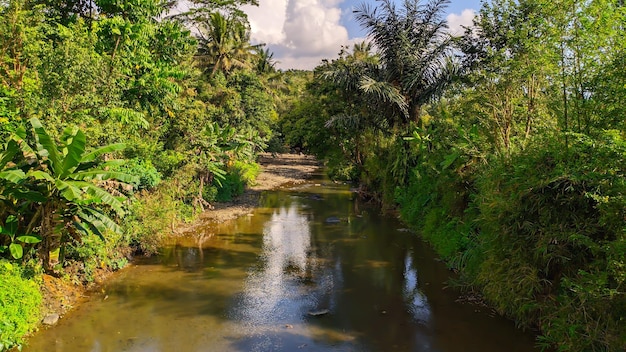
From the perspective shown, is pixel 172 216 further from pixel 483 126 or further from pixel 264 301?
pixel 483 126

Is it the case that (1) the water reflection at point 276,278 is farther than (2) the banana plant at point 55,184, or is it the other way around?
(1) the water reflection at point 276,278

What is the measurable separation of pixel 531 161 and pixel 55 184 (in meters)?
9.09

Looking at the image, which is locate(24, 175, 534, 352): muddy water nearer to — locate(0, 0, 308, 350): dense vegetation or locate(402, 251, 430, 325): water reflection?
locate(402, 251, 430, 325): water reflection

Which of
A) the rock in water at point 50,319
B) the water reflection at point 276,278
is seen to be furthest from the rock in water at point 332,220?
the rock in water at point 50,319

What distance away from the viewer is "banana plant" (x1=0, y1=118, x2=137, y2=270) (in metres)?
7.81

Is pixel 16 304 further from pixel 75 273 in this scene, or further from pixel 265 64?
pixel 265 64

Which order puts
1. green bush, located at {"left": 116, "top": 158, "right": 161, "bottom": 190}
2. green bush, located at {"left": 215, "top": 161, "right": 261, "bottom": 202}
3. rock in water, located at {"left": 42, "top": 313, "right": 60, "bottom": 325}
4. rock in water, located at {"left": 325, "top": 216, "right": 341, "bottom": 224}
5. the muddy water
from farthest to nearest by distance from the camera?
green bush, located at {"left": 215, "top": 161, "right": 261, "bottom": 202}
rock in water, located at {"left": 325, "top": 216, "right": 341, "bottom": 224}
green bush, located at {"left": 116, "top": 158, "right": 161, "bottom": 190}
rock in water, located at {"left": 42, "top": 313, "right": 60, "bottom": 325}
the muddy water

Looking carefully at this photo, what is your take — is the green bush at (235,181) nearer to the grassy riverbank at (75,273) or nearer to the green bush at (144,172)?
the grassy riverbank at (75,273)

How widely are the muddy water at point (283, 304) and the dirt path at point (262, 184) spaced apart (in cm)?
320

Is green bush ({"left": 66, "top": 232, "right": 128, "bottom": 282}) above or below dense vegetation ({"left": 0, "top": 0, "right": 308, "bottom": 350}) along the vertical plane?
below

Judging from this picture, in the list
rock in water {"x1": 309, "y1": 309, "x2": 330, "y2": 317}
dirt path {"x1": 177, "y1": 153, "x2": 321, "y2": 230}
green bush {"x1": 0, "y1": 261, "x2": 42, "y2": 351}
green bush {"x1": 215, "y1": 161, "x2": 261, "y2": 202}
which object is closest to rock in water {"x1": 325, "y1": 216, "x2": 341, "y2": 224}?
dirt path {"x1": 177, "y1": 153, "x2": 321, "y2": 230}

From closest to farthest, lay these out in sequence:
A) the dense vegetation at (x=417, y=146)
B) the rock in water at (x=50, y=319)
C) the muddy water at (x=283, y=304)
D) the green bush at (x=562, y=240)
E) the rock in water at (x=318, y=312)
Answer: the green bush at (x=562, y=240)
the dense vegetation at (x=417, y=146)
the muddy water at (x=283, y=304)
the rock in water at (x=50, y=319)
the rock in water at (x=318, y=312)

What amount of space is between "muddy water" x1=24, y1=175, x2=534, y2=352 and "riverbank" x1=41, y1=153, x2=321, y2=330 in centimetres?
34

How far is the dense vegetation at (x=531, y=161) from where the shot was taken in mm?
6660
